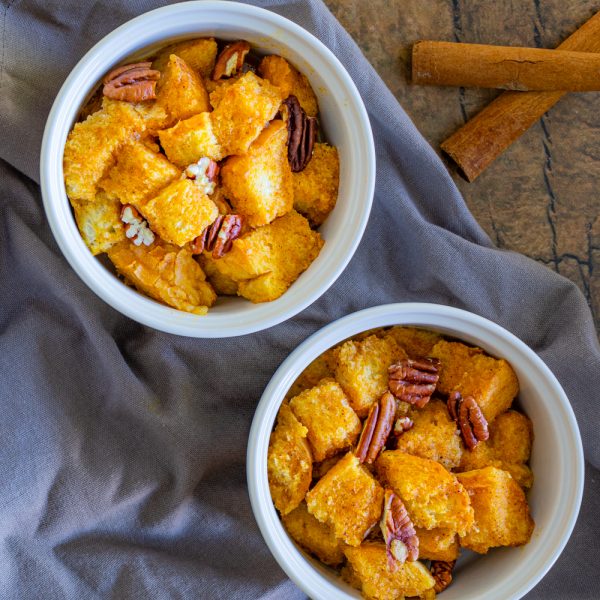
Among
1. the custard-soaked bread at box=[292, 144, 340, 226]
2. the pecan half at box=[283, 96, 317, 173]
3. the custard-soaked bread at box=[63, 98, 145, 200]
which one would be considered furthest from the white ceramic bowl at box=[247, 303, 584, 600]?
the custard-soaked bread at box=[63, 98, 145, 200]

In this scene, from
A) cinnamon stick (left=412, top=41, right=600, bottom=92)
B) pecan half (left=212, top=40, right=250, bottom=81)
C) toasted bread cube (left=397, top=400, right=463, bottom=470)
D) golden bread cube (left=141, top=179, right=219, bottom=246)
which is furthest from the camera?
cinnamon stick (left=412, top=41, right=600, bottom=92)

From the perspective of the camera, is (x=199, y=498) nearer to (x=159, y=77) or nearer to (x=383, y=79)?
(x=159, y=77)

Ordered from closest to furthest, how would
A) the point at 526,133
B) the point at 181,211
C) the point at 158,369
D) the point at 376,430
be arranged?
the point at 181,211 → the point at 376,430 → the point at 158,369 → the point at 526,133

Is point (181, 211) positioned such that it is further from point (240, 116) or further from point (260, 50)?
point (260, 50)

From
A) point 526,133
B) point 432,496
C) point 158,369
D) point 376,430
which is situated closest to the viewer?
point 432,496

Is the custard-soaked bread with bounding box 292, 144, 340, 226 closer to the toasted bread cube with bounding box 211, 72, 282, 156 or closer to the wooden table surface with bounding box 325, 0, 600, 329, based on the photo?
the toasted bread cube with bounding box 211, 72, 282, 156

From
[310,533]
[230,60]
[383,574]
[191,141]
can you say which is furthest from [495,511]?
[230,60]

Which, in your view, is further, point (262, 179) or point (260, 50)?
point (260, 50)

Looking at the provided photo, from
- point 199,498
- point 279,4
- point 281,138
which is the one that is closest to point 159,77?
point 281,138
